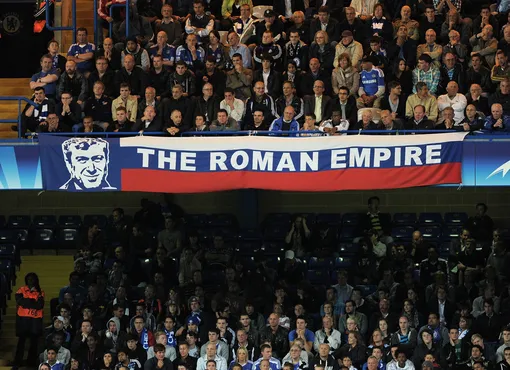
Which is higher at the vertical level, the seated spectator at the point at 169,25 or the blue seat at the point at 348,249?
the seated spectator at the point at 169,25

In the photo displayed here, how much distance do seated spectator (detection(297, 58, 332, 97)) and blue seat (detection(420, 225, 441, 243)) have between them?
3.42 m

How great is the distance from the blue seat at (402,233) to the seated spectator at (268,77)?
11.7 ft

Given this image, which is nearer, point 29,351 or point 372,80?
point 29,351

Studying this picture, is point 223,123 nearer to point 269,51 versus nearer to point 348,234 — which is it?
point 269,51

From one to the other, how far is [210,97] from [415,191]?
514cm

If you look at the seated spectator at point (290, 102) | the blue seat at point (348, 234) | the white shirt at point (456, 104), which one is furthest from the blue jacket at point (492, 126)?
the blue seat at point (348, 234)

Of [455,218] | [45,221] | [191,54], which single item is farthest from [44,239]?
[455,218]

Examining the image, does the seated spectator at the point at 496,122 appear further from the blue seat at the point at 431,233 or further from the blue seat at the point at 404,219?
the blue seat at the point at 404,219

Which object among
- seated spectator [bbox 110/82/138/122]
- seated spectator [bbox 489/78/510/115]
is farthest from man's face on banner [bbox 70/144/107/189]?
seated spectator [bbox 489/78/510/115]

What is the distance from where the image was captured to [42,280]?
24047mm

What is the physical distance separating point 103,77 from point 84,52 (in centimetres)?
80

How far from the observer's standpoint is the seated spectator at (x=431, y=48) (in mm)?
22281

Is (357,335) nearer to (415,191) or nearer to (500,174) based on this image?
(500,174)

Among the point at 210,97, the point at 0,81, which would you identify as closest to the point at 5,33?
the point at 0,81
